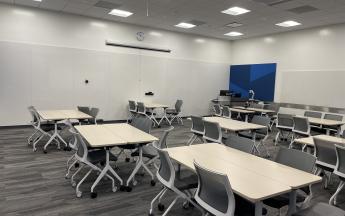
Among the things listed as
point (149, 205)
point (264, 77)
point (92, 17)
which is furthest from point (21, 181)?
point (264, 77)

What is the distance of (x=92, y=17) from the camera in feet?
27.6

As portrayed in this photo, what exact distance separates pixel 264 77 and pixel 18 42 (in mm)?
8713

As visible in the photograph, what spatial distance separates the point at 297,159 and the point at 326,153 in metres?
1.23

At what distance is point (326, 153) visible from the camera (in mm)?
3516

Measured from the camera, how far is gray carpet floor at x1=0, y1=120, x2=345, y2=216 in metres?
3.04

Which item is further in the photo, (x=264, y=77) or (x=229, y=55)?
(x=229, y=55)

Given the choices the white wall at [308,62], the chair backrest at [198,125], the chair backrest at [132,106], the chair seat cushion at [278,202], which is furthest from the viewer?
the chair backrest at [132,106]

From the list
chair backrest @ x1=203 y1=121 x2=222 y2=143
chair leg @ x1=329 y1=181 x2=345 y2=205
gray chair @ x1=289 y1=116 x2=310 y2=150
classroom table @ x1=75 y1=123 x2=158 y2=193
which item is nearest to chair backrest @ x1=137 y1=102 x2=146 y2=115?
chair backrest @ x1=203 y1=121 x2=222 y2=143

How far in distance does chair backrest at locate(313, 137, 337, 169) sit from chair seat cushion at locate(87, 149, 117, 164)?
9.57 feet

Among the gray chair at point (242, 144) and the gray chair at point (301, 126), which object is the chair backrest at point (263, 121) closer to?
the gray chair at point (301, 126)

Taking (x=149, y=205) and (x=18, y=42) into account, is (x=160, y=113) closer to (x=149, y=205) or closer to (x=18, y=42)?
(x=18, y=42)

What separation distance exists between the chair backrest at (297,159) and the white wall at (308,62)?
21.1ft

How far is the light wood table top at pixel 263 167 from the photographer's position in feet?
7.08

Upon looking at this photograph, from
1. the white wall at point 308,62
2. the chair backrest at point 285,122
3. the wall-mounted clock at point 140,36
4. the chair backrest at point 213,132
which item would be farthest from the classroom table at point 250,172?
the wall-mounted clock at point 140,36
